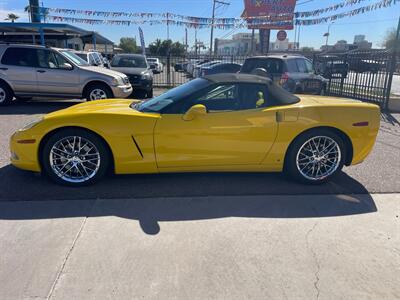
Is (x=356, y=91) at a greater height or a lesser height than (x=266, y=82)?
lesser

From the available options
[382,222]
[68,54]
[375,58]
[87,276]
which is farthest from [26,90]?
[375,58]

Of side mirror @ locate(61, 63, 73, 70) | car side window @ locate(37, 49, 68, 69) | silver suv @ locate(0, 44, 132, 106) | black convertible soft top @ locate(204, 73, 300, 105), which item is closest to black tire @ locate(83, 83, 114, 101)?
silver suv @ locate(0, 44, 132, 106)

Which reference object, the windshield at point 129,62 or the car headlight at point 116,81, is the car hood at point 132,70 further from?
the car headlight at point 116,81

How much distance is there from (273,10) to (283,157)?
2308cm

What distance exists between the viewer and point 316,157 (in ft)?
13.4

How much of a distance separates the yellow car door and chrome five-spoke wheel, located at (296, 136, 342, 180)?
0.50 meters

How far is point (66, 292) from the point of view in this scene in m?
2.22

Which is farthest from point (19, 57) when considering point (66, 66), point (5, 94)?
point (66, 66)

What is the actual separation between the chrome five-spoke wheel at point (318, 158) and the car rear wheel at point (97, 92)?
6.86m

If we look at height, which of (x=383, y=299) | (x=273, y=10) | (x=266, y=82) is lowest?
(x=383, y=299)

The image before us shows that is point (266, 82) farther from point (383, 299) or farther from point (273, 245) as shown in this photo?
point (383, 299)

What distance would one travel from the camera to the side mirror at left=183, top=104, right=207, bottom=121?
3659mm

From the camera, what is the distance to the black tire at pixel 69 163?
372 cm

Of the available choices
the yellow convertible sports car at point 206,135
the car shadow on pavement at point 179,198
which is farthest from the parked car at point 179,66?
the car shadow on pavement at point 179,198
